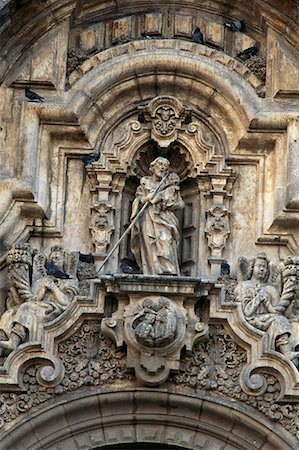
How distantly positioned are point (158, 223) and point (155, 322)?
46.3 inches

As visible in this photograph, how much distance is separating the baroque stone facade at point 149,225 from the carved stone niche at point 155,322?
0.02m

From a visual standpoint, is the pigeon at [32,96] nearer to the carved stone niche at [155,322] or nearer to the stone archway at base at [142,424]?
the carved stone niche at [155,322]

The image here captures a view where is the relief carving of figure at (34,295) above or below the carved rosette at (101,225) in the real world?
below

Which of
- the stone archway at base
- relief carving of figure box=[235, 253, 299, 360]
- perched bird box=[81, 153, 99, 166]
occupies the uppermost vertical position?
perched bird box=[81, 153, 99, 166]

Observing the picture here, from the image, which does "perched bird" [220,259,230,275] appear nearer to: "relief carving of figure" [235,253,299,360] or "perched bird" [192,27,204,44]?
"relief carving of figure" [235,253,299,360]

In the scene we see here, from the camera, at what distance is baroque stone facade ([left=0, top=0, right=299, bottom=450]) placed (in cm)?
2045

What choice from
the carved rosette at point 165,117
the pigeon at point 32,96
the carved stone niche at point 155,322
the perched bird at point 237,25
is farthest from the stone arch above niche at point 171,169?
the perched bird at point 237,25

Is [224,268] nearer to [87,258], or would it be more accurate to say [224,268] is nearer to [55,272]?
[87,258]

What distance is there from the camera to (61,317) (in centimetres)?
2061

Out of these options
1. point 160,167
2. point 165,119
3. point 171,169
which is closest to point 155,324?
point 160,167

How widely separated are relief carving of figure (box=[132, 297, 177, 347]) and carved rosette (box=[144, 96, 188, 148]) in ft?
6.79

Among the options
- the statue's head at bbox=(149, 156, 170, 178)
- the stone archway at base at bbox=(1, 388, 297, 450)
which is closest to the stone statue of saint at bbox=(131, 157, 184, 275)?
the statue's head at bbox=(149, 156, 170, 178)

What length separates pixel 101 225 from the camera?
21250 mm

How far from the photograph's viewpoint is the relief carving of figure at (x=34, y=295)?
67.6ft
